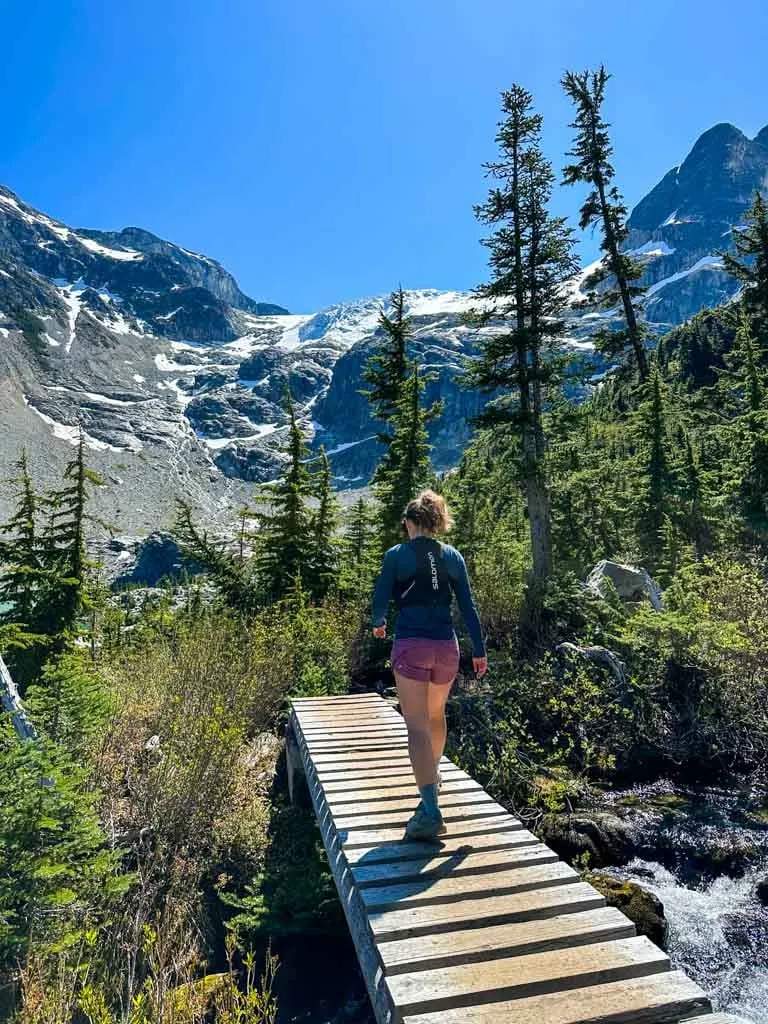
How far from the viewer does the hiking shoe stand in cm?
420

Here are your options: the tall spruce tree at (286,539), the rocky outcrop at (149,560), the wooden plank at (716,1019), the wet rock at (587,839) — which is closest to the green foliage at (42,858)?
the wooden plank at (716,1019)

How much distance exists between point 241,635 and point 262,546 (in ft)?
20.0

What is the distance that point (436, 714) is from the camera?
4375mm

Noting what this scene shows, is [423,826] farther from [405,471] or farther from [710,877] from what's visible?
[405,471]

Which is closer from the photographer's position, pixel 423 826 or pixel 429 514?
pixel 423 826

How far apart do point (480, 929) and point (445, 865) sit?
0.68 metres

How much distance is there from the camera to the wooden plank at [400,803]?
4773 millimetres

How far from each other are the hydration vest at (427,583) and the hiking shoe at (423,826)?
56.5 inches

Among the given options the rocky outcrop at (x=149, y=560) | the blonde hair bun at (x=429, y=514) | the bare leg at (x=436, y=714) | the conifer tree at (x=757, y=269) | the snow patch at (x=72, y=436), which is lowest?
the rocky outcrop at (x=149, y=560)

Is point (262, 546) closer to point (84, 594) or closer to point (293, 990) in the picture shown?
point (84, 594)

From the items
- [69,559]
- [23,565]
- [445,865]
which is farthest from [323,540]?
[445,865]

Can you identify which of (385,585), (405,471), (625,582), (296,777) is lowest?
(296,777)

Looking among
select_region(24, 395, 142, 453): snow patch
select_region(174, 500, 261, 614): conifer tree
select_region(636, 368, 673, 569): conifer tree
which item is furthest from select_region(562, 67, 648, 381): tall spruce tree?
select_region(24, 395, 142, 453): snow patch

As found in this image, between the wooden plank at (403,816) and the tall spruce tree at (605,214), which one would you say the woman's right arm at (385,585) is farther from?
the tall spruce tree at (605,214)
